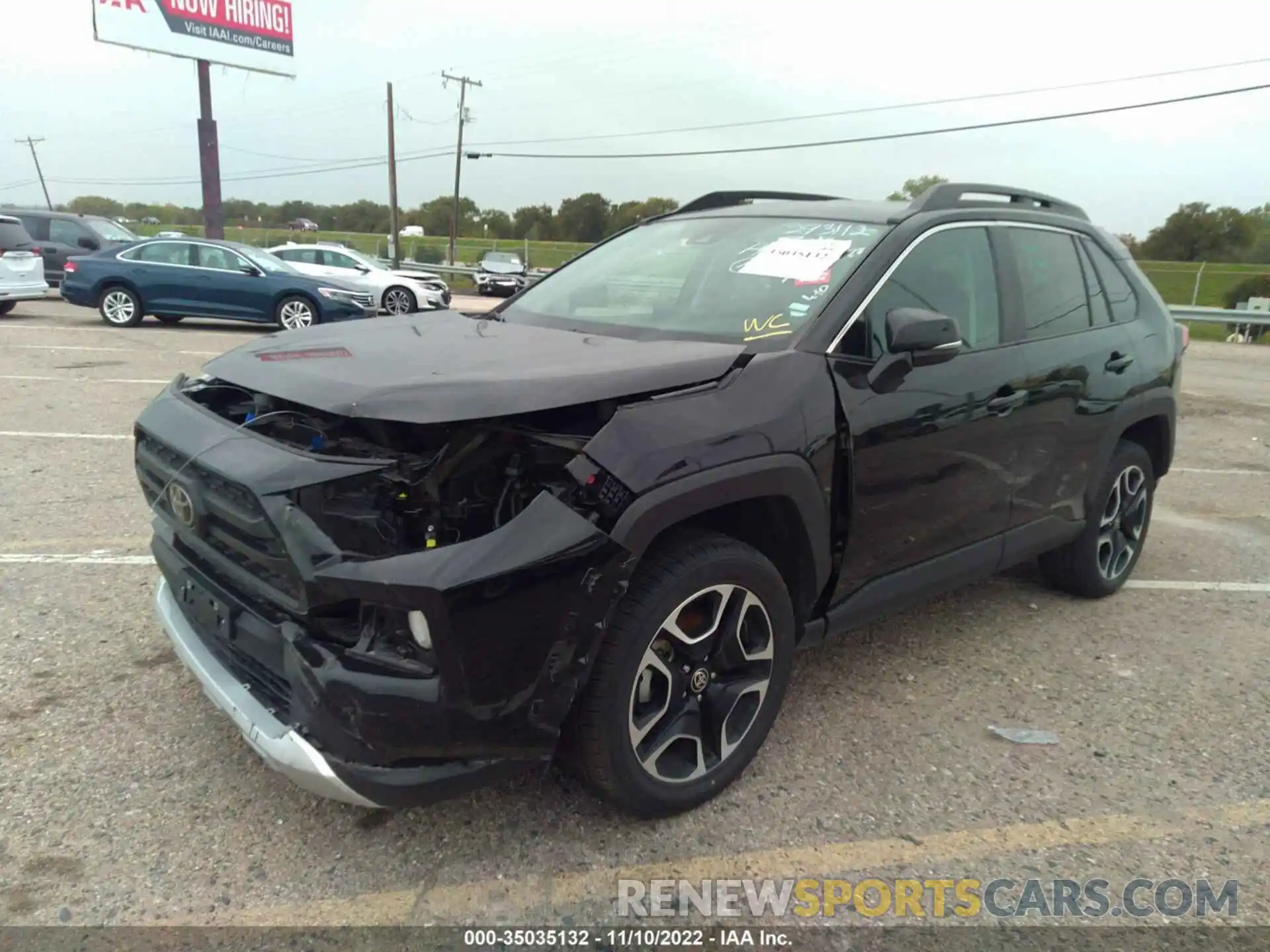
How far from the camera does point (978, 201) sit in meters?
3.76

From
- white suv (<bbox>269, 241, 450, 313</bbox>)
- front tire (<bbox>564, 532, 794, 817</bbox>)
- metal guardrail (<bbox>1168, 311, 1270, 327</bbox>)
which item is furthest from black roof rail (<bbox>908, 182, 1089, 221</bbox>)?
metal guardrail (<bbox>1168, 311, 1270, 327</bbox>)

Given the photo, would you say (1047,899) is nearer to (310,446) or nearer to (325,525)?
(325,525)

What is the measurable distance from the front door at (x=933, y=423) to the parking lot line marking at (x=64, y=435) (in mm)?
5917

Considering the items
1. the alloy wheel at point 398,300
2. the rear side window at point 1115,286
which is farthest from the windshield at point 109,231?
the rear side window at point 1115,286

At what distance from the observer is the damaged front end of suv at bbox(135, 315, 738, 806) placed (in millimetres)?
2078

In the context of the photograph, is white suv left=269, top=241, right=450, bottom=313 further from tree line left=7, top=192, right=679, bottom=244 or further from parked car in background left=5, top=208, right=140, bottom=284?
tree line left=7, top=192, right=679, bottom=244

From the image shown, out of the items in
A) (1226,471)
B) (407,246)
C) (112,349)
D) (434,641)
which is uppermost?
(434,641)

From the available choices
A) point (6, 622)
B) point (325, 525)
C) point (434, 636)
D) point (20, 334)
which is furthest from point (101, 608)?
point (20, 334)

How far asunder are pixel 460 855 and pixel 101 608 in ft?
7.49

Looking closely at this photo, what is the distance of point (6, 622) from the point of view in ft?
12.0

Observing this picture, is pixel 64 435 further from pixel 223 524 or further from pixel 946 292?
pixel 946 292

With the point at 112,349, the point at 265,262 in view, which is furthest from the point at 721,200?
the point at 265,262

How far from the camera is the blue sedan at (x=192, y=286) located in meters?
14.2

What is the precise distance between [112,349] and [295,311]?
351cm
